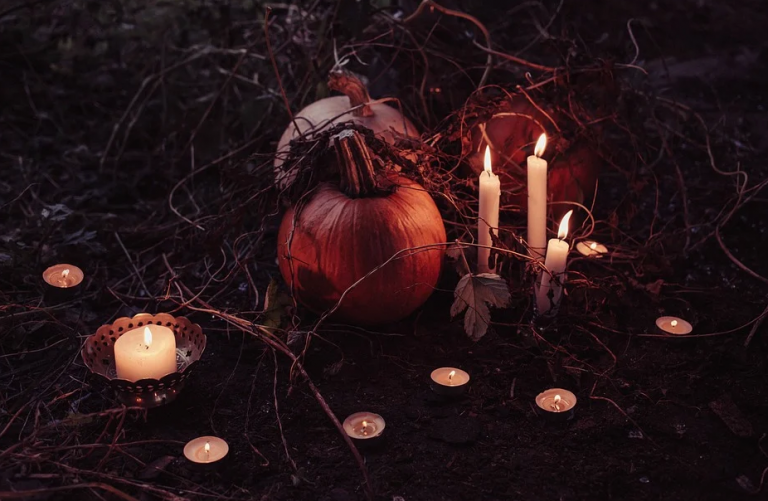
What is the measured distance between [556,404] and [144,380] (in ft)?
3.62

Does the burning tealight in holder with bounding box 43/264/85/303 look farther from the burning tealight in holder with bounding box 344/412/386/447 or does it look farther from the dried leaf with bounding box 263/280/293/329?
the burning tealight in holder with bounding box 344/412/386/447

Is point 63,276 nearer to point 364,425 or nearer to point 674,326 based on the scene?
point 364,425

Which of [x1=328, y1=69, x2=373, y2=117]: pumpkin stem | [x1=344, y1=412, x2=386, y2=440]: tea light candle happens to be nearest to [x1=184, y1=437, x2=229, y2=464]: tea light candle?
[x1=344, y1=412, x2=386, y2=440]: tea light candle

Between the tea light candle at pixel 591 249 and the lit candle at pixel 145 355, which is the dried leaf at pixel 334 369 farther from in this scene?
the tea light candle at pixel 591 249

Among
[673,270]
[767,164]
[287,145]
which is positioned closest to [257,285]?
[287,145]

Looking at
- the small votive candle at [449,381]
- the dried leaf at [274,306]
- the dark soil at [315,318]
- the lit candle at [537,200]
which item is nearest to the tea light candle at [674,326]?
the dark soil at [315,318]

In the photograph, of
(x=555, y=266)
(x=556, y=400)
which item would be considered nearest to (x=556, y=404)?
(x=556, y=400)

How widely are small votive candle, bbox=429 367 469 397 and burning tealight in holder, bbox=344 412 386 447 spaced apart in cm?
21

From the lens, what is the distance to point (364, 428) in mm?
1909

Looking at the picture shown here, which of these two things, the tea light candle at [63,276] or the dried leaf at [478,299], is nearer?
the dried leaf at [478,299]

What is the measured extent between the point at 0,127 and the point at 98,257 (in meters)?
1.53

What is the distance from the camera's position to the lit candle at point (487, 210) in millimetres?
2322

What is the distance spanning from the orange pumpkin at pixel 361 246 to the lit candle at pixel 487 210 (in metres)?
0.14

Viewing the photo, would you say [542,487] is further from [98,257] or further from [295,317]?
[98,257]
